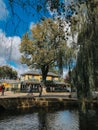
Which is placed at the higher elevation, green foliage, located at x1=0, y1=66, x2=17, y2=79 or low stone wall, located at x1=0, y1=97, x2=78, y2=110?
green foliage, located at x1=0, y1=66, x2=17, y2=79

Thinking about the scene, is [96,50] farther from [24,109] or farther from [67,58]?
[24,109]

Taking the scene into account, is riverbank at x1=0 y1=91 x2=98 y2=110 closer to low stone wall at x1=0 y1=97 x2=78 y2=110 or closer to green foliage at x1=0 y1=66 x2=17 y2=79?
low stone wall at x1=0 y1=97 x2=78 y2=110

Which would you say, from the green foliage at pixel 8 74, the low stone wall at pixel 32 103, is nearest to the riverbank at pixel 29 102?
the low stone wall at pixel 32 103

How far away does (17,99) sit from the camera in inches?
1298

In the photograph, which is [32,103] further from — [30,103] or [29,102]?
[29,102]

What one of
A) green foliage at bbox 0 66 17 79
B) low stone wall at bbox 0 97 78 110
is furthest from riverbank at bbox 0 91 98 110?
green foliage at bbox 0 66 17 79

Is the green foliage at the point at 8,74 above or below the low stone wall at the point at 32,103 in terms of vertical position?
above

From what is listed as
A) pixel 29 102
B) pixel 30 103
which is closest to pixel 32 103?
pixel 30 103

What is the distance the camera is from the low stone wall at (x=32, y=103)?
3169 cm

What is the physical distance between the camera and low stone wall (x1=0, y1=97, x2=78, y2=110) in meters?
31.7

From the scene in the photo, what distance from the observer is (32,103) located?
113ft

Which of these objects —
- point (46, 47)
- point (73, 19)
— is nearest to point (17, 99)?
point (46, 47)

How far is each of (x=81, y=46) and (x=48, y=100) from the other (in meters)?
19.3

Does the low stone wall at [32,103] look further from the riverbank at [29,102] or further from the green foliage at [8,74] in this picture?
the green foliage at [8,74]
